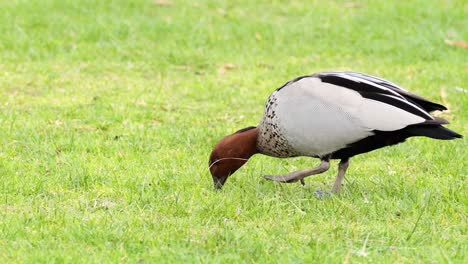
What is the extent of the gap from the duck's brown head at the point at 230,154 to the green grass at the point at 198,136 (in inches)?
6.2

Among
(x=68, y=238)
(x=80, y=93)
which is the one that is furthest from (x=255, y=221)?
(x=80, y=93)

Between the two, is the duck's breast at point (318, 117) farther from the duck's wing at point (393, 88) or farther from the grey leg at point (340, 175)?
the grey leg at point (340, 175)

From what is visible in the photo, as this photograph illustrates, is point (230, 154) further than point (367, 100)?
Yes

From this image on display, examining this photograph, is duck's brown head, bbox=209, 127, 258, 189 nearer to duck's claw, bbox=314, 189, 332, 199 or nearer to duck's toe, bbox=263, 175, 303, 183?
duck's toe, bbox=263, 175, 303, 183

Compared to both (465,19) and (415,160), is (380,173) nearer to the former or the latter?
(415,160)

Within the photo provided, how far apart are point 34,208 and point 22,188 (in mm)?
512

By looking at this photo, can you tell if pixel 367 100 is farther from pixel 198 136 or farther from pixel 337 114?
pixel 198 136

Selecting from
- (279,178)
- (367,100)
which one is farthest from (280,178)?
(367,100)

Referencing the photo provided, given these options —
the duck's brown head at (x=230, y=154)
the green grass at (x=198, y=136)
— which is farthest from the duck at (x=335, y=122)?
the green grass at (x=198, y=136)

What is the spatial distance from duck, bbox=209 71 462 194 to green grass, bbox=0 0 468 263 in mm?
240

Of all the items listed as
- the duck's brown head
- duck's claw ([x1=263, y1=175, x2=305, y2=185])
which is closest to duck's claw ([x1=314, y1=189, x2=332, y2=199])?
duck's claw ([x1=263, y1=175, x2=305, y2=185])

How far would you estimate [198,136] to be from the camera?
7969 mm

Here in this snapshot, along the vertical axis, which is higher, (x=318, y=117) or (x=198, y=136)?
(x=318, y=117)

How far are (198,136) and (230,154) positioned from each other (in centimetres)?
141
